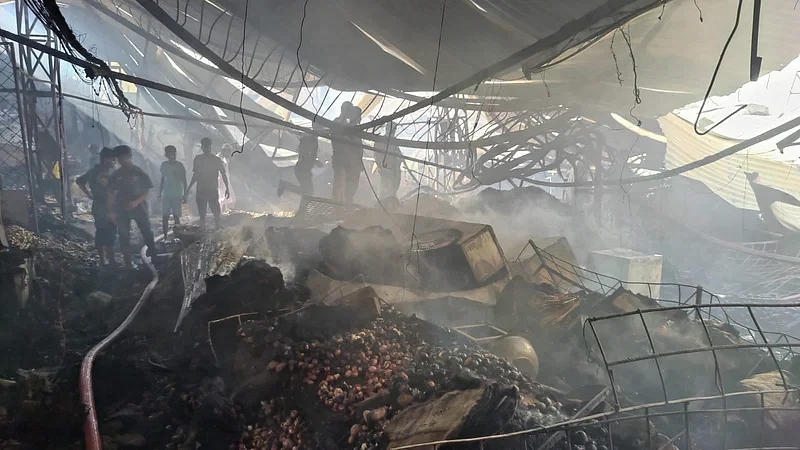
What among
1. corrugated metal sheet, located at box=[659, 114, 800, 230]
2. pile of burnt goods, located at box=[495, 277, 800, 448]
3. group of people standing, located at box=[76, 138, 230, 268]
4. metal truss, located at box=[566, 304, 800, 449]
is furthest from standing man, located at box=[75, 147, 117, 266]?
corrugated metal sheet, located at box=[659, 114, 800, 230]

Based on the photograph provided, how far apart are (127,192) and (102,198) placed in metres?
0.56

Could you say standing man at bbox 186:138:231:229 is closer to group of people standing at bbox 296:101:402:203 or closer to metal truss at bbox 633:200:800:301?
group of people standing at bbox 296:101:402:203

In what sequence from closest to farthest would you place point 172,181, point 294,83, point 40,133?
point 294,83, point 172,181, point 40,133

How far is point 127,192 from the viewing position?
A: 25.4ft

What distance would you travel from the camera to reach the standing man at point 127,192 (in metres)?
7.65

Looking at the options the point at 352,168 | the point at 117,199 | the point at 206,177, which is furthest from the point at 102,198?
the point at 352,168

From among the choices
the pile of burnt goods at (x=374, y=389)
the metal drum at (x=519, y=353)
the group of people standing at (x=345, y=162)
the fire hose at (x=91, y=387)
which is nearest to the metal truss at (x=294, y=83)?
the group of people standing at (x=345, y=162)

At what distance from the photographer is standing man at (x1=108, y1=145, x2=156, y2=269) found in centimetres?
765

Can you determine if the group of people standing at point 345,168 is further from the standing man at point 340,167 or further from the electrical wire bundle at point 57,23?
the electrical wire bundle at point 57,23

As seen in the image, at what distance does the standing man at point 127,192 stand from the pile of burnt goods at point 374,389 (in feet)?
15.7

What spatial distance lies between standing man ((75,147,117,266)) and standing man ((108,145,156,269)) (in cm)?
16

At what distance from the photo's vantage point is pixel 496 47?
450 cm

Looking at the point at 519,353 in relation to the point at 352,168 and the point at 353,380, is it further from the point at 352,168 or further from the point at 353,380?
the point at 352,168

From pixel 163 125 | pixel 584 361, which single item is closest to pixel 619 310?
pixel 584 361
